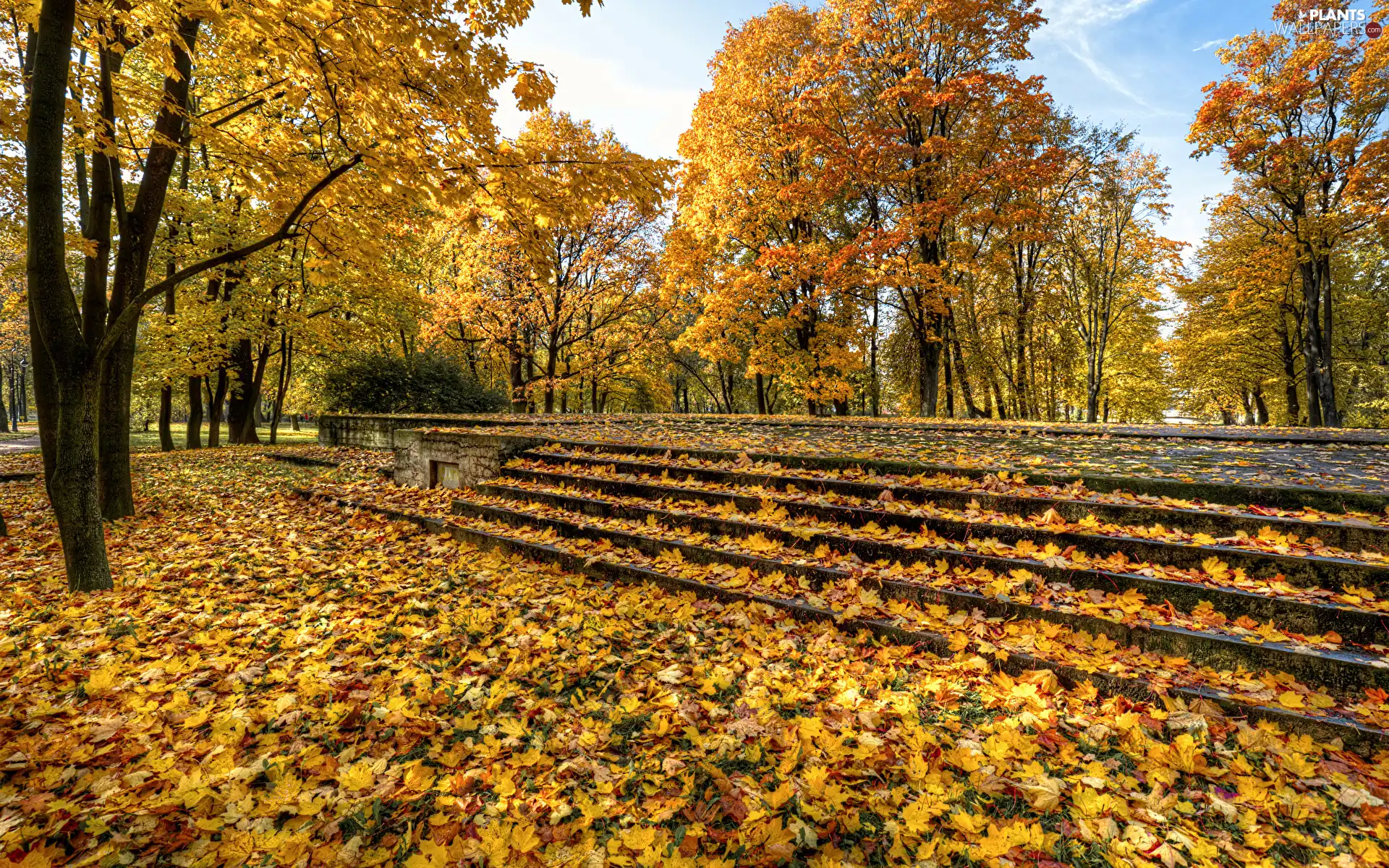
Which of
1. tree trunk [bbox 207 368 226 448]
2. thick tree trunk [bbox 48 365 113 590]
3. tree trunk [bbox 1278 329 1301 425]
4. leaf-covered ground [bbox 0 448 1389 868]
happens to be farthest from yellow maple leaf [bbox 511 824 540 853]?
tree trunk [bbox 1278 329 1301 425]

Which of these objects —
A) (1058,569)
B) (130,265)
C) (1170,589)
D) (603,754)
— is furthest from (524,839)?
(130,265)

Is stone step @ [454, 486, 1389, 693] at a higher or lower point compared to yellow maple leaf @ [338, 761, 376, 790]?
higher

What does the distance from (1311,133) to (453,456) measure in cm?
2325

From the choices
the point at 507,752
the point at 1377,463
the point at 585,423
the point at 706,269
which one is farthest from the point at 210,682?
the point at 706,269

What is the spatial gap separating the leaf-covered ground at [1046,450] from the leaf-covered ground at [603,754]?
103 inches

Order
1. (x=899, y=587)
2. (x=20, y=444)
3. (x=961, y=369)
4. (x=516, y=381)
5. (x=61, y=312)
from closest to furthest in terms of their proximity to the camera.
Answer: (x=899, y=587) → (x=61, y=312) → (x=961, y=369) → (x=516, y=381) → (x=20, y=444)

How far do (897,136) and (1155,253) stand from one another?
1165cm

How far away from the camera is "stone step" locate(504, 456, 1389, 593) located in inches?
117

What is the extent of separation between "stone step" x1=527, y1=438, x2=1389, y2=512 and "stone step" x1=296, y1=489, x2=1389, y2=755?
6.38 ft

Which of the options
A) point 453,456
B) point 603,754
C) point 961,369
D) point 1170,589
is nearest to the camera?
point 603,754

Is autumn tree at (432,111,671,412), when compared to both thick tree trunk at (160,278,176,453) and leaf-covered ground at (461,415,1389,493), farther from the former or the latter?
leaf-covered ground at (461,415,1389,493)

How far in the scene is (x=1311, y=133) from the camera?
15078mm

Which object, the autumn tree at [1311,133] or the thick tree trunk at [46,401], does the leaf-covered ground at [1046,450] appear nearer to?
the thick tree trunk at [46,401]

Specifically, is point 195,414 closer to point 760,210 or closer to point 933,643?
point 760,210
